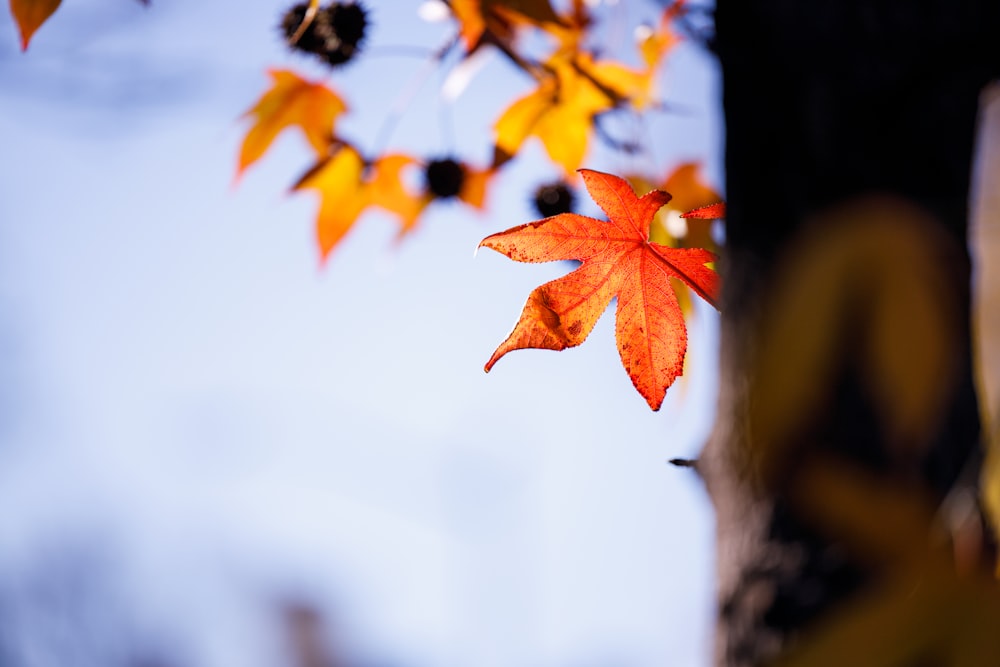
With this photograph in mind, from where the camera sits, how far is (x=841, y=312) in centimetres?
40

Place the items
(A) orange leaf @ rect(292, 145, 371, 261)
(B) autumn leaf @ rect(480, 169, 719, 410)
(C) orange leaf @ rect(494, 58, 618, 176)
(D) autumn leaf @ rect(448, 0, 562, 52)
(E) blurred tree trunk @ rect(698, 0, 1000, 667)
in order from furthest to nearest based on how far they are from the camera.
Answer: (A) orange leaf @ rect(292, 145, 371, 261)
(C) orange leaf @ rect(494, 58, 618, 176)
(D) autumn leaf @ rect(448, 0, 562, 52)
(B) autumn leaf @ rect(480, 169, 719, 410)
(E) blurred tree trunk @ rect(698, 0, 1000, 667)

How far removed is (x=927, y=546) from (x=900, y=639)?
1.9 inches

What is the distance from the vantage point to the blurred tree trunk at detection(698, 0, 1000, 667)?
0.40 metres

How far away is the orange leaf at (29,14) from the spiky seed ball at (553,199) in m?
0.78

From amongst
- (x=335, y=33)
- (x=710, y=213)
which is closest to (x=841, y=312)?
(x=710, y=213)

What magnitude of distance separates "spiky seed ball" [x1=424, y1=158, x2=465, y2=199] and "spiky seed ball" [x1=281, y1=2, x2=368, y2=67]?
0.23 m

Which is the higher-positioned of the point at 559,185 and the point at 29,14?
the point at 29,14

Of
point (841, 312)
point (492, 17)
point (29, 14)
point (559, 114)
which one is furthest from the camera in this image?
point (559, 114)

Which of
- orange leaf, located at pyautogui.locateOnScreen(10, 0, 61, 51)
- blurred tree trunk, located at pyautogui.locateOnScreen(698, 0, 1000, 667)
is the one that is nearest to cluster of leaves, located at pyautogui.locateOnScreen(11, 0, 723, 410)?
orange leaf, located at pyautogui.locateOnScreen(10, 0, 61, 51)

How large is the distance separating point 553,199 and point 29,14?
817 millimetres

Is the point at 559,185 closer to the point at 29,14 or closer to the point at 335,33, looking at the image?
the point at 335,33

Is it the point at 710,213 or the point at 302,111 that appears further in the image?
the point at 302,111

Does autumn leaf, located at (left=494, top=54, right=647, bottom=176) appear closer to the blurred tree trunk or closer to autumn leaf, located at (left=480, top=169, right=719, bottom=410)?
autumn leaf, located at (left=480, top=169, right=719, bottom=410)

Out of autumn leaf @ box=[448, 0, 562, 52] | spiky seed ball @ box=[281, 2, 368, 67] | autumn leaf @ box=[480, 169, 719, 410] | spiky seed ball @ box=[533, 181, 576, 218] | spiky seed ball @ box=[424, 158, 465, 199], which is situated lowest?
spiky seed ball @ box=[533, 181, 576, 218]
